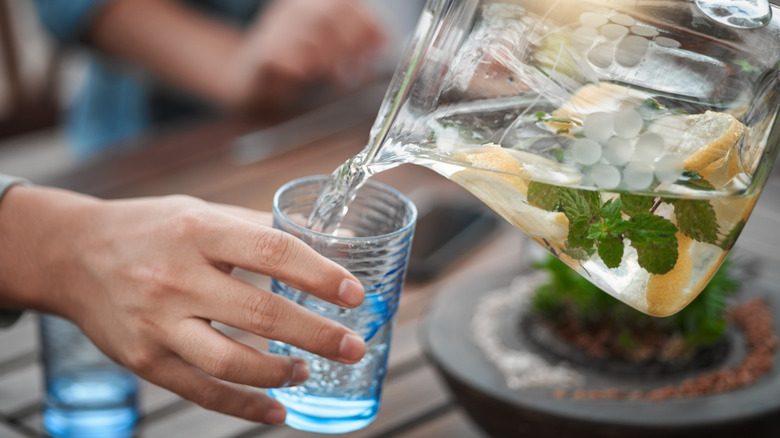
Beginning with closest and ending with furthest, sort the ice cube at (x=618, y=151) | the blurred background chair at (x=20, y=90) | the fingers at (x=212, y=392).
Result: the ice cube at (x=618, y=151), the fingers at (x=212, y=392), the blurred background chair at (x=20, y=90)

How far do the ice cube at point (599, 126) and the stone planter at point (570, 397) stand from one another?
0.34m

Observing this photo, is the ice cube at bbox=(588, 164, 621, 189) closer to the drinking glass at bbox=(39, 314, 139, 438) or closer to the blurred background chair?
the drinking glass at bbox=(39, 314, 139, 438)

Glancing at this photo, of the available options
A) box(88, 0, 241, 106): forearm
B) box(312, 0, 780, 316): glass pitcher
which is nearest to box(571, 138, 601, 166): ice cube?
box(312, 0, 780, 316): glass pitcher

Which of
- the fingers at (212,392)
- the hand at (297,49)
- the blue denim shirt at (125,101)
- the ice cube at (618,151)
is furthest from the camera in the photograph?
the blue denim shirt at (125,101)

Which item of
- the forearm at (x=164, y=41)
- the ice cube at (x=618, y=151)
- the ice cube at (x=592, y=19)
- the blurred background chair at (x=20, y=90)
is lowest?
the blurred background chair at (x=20, y=90)

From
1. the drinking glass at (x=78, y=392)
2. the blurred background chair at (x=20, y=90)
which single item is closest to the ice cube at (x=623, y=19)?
the drinking glass at (x=78, y=392)

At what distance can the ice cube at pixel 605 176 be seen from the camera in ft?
2.15

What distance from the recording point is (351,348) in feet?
2.32

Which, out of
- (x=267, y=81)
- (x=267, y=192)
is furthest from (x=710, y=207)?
(x=267, y=81)

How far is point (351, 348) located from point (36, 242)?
365mm

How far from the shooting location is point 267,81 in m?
1.98

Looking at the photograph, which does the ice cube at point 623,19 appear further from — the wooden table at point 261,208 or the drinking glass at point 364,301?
the wooden table at point 261,208

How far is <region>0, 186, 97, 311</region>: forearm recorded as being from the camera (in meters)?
0.81

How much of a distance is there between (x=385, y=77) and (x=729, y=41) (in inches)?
67.9
